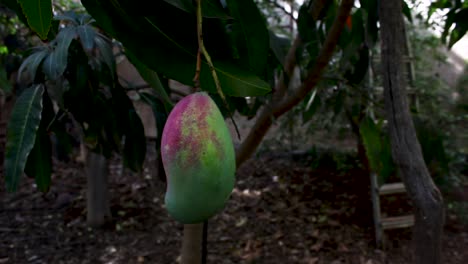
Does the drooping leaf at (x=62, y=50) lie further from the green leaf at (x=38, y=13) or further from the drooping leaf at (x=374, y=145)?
the drooping leaf at (x=374, y=145)

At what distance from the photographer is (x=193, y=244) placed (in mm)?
1626

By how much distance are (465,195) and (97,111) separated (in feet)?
7.70

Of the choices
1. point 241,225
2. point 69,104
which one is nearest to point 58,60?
point 69,104

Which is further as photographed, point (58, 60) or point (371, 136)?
point (371, 136)

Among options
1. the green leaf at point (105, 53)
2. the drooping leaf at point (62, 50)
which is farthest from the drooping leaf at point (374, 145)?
the drooping leaf at point (62, 50)

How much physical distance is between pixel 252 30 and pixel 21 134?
0.70 metres

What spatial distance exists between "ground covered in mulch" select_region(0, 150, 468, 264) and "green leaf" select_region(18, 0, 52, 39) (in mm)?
1922

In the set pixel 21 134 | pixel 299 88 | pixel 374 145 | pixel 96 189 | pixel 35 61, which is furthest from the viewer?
pixel 96 189

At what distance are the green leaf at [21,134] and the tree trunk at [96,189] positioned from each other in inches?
55.2

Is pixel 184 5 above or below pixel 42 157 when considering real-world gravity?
above

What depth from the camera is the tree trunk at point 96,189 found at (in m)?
2.61

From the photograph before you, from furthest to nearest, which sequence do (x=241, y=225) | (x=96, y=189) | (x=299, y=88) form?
(x=241, y=225) → (x=96, y=189) → (x=299, y=88)

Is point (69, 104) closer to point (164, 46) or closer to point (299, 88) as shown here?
point (299, 88)

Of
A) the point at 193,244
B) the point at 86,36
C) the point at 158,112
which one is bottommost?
the point at 193,244
